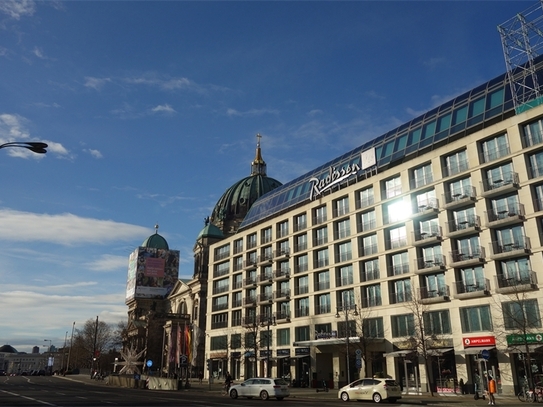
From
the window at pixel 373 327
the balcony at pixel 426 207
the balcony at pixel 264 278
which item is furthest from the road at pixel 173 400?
the balcony at pixel 264 278

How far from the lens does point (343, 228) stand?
57.9 m

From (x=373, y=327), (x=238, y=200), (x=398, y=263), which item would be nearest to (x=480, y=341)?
(x=398, y=263)

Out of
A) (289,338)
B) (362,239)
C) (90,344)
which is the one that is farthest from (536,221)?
(90,344)

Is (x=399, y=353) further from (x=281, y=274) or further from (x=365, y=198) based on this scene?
(x=281, y=274)

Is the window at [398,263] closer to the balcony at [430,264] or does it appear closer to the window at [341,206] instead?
the balcony at [430,264]

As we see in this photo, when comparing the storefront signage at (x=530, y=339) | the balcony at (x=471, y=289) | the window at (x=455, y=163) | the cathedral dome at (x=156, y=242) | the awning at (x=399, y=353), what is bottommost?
the awning at (x=399, y=353)

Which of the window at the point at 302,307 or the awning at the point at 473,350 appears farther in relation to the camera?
the window at the point at 302,307

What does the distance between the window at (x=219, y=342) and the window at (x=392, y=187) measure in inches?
1438

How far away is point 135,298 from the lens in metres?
130

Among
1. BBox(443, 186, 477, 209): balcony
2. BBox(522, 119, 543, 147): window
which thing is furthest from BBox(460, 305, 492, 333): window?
BBox(522, 119, 543, 147): window

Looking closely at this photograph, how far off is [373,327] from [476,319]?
11822 mm

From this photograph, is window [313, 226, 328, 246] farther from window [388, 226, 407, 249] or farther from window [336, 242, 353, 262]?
window [388, 226, 407, 249]

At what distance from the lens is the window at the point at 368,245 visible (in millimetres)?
53172

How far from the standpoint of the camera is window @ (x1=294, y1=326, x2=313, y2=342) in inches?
2341
